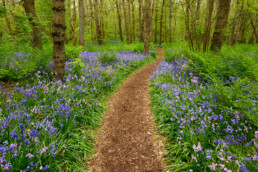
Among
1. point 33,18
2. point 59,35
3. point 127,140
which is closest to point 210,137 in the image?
point 127,140

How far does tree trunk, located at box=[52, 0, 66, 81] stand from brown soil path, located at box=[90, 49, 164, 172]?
2327 mm

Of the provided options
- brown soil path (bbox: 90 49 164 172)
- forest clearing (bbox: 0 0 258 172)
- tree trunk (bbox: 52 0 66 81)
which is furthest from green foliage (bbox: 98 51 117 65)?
tree trunk (bbox: 52 0 66 81)

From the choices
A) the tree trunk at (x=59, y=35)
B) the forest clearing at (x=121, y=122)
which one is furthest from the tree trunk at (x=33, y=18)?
the tree trunk at (x=59, y=35)

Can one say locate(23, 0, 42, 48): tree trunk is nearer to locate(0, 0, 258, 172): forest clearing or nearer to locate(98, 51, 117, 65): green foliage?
locate(0, 0, 258, 172): forest clearing

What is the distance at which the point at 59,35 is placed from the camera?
185 inches

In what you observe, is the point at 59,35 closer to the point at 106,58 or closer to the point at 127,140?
the point at 127,140

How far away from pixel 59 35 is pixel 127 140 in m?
3.94

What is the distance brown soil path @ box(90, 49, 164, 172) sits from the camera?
3.03 metres

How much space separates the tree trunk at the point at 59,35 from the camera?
4.48 m

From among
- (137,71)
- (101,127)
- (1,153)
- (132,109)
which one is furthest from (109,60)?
(1,153)

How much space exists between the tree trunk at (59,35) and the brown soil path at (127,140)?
7.63ft

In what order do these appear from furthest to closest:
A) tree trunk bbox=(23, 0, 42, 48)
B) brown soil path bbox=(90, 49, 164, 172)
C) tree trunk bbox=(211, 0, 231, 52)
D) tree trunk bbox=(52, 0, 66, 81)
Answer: tree trunk bbox=(23, 0, 42, 48)
tree trunk bbox=(211, 0, 231, 52)
tree trunk bbox=(52, 0, 66, 81)
brown soil path bbox=(90, 49, 164, 172)

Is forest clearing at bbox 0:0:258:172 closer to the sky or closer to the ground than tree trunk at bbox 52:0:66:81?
closer to the ground

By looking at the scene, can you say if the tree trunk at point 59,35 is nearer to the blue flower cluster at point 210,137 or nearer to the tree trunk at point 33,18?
the tree trunk at point 33,18
